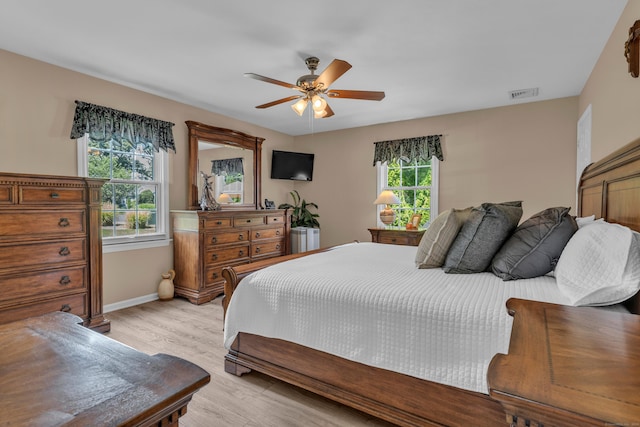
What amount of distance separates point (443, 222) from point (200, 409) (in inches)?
72.2

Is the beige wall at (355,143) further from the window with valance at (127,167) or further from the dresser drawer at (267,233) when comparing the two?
the dresser drawer at (267,233)

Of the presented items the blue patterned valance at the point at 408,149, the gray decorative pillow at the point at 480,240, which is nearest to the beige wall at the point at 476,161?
the blue patterned valance at the point at 408,149

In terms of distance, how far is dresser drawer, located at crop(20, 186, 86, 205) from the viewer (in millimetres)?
2482

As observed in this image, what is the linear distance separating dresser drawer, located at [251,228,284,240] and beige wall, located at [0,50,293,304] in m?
1.00

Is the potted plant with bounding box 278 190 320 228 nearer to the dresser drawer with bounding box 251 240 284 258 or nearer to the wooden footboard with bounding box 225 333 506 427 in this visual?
the dresser drawer with bounding box 251 240 284 258

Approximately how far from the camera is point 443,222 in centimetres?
213

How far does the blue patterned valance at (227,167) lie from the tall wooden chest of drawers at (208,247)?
2.46ft

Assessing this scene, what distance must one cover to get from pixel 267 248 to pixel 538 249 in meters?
3.60

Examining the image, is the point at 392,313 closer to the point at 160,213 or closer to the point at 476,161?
the point at 160,213

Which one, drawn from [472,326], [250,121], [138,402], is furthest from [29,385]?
[250,121]

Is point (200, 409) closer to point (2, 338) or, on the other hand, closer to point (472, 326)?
point (2, 338)

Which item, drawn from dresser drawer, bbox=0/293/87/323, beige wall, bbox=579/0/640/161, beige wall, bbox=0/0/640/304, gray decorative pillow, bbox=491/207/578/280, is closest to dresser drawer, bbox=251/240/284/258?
beige wall, bbox=0/0/640/304

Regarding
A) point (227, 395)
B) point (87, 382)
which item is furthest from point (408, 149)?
point (87, 382)

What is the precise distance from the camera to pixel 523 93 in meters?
3.78
